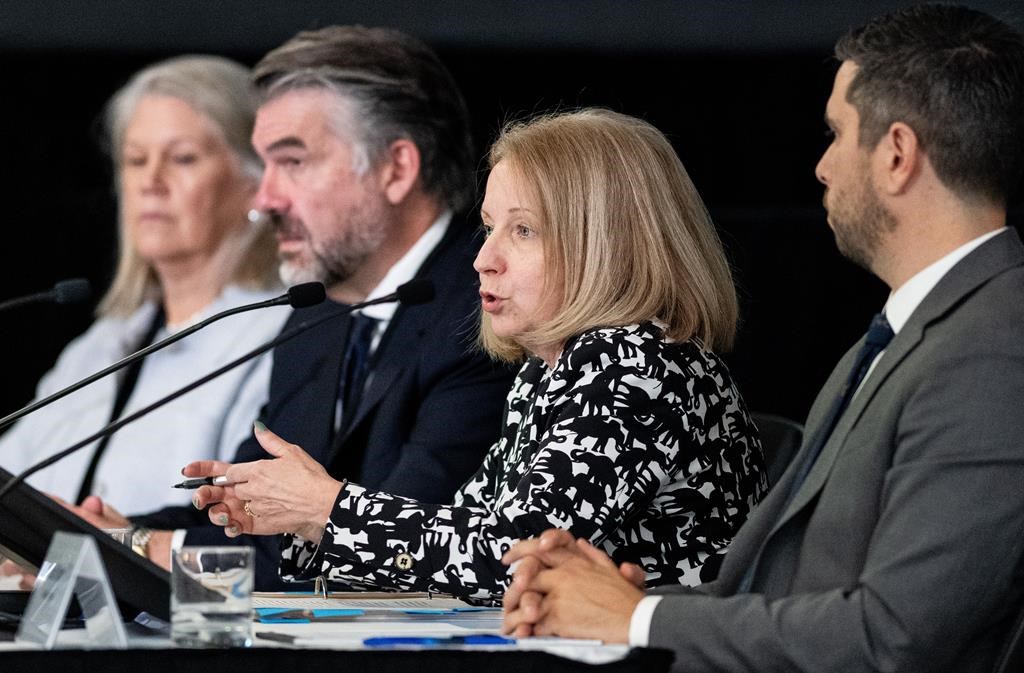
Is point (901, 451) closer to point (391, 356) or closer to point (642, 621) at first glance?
point (642, 621)

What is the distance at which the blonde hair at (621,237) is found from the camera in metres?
1.98

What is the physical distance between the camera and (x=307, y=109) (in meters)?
3.25

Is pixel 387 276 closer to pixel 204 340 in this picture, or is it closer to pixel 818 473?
pixel 204 340

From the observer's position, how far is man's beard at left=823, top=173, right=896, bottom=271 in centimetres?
169

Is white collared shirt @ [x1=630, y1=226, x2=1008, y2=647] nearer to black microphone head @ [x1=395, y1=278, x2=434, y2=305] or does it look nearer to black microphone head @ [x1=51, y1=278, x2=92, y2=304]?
black microphone head @ [x1=395, y1=278, x2=434, y2=305]

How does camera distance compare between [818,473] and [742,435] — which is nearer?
[818,473]

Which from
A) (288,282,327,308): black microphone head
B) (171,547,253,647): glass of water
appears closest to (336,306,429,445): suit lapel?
(288,282,327,308): black microphone head

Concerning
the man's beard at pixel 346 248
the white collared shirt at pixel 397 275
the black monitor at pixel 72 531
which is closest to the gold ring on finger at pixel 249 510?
the black monitor at pixel 72 531

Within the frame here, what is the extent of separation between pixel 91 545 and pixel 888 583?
773 mm

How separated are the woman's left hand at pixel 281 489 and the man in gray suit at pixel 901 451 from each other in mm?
299

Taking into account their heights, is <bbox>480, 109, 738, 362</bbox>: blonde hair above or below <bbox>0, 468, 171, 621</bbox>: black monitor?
above

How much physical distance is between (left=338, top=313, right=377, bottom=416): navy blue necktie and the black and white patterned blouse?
101cm

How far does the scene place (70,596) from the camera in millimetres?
1381

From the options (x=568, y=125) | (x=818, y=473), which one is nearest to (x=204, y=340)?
(x=568, y=125)
